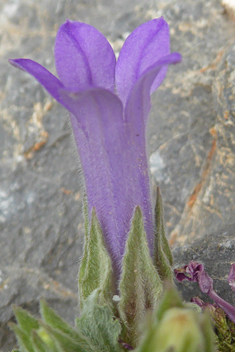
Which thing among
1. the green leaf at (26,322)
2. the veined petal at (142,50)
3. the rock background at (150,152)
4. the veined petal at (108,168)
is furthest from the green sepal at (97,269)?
the rock background at (150,152)

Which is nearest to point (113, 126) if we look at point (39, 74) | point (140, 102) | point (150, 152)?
point (140, 102)

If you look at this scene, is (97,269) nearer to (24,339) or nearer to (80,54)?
(24,339)

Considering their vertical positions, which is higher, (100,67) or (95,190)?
(100,67)

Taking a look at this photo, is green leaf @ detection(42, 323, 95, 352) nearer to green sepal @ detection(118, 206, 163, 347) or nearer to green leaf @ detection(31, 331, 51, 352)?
green leaf @ detection(31, 331, 51, 352)

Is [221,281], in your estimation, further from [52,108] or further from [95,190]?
[52,108]

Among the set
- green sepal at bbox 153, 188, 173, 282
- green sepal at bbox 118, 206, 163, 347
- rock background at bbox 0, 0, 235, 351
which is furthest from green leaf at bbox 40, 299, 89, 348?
rock background at bbox 0, 0, 235, 351

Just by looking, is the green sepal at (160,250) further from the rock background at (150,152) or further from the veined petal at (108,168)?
the rock background at (150,152)

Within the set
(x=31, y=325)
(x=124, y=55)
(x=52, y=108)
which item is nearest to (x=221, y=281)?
(x=31, y=325)
